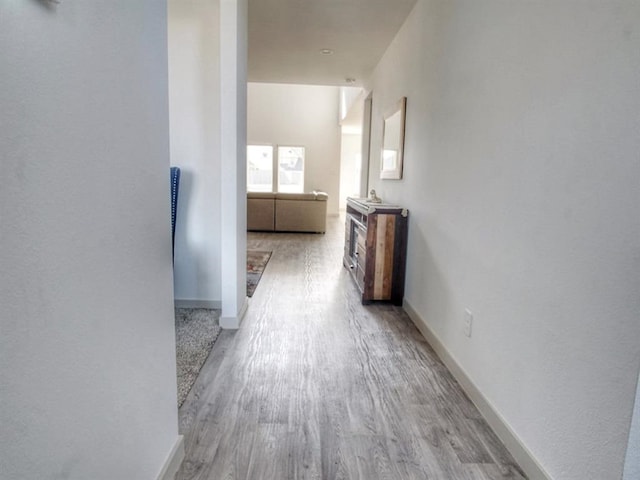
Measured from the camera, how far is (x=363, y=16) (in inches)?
138

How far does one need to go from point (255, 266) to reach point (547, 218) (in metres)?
3.71

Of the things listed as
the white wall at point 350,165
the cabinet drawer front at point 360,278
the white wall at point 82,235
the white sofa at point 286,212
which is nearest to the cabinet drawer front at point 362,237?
the cabinet drawer front at point 360,278

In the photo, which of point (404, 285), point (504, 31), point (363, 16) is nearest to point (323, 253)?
point (404, 285)

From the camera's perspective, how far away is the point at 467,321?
210 centimetres

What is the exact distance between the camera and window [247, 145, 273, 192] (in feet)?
35.7

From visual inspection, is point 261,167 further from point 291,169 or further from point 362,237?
point 362,237

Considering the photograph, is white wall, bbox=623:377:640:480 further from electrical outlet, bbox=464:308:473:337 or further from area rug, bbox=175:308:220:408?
area rug, bbox=175:308:220:408

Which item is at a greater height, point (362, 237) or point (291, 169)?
point (291, 169)

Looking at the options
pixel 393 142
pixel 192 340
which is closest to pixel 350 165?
pixel 393 142

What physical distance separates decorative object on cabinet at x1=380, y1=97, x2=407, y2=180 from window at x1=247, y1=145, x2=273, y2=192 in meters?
6.81

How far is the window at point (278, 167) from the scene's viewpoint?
35.6 feet

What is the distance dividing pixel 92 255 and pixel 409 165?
112 inches

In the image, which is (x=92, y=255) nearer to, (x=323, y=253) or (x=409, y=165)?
(x=409, y=165)

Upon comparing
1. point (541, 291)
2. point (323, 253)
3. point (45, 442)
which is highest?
point (541, 291)
